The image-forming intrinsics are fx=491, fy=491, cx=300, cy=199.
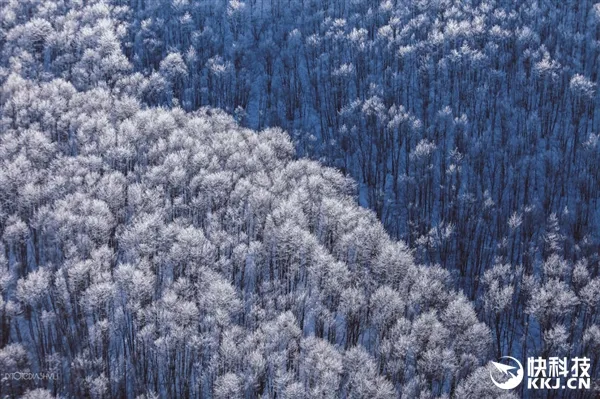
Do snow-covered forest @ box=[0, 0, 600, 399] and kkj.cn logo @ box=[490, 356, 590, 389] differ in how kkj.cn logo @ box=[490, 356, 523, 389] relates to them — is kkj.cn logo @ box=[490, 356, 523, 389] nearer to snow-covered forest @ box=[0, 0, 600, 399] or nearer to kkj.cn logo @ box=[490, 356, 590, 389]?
kkj.cn logo @ box=[490, 356, 590, 389]

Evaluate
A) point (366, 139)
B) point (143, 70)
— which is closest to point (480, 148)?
point (366, 139)

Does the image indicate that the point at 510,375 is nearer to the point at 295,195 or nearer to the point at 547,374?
the point at 547,374

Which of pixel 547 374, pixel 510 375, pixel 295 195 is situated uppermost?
pixel 295 195

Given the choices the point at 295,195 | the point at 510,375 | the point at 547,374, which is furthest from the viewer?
the point at 295,195

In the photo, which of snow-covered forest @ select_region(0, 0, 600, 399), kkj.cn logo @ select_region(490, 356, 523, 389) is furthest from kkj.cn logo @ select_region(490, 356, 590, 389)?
snow-covered forest @ select_region(0, 0, 600, 399)

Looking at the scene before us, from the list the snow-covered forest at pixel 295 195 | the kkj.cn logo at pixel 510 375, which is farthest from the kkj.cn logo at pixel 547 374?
the snow-covered forest at pixel 295 195

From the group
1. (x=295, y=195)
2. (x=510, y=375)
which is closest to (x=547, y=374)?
(x=510, y=375)

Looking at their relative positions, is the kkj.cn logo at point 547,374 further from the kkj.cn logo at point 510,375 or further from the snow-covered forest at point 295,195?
the snow-covered forest at point 295,195
